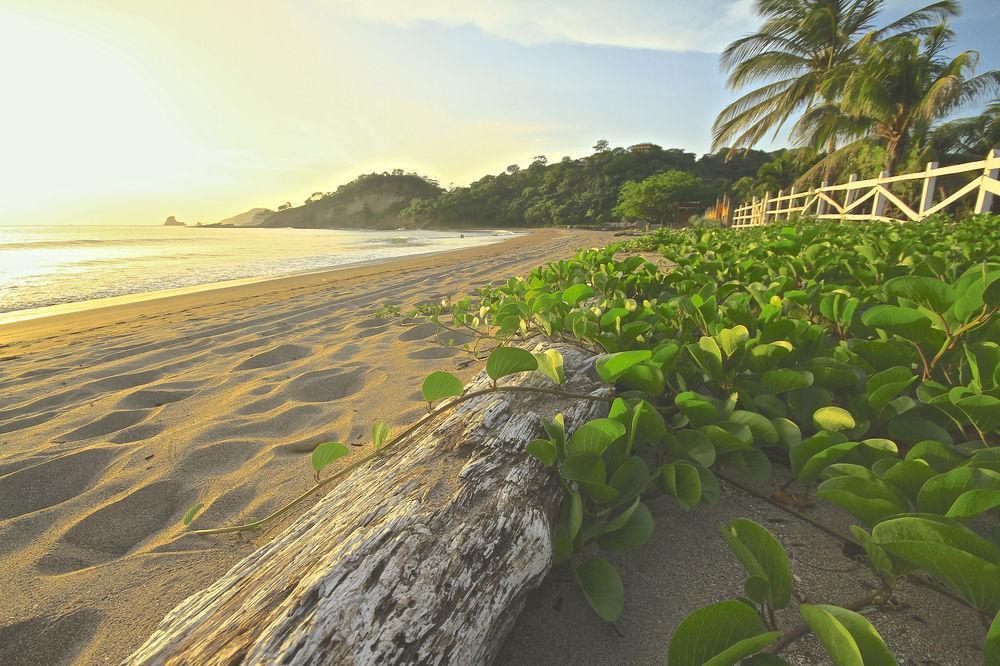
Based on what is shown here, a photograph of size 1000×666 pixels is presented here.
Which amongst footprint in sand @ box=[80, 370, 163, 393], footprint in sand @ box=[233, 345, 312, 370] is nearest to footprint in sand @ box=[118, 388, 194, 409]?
footprint in sand @ box=[80, 370, 163, 393]

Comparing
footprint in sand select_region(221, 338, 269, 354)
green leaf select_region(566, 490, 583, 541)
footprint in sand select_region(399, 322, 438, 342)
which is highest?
green leaf select_region(566, 490, 583, 541)

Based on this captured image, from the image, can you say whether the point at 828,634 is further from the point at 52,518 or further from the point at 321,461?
the point at 52,518

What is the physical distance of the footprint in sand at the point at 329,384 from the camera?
7.63 ft

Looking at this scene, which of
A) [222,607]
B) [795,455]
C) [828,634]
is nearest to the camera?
[828,634]

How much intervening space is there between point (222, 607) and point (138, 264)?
52.8ft

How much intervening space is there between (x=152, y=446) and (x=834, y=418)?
2423mm

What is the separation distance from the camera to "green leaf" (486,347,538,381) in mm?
1073

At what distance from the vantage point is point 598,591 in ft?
2.59

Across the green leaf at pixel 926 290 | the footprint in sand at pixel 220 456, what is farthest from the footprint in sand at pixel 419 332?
the green leaf at pixel 926 290

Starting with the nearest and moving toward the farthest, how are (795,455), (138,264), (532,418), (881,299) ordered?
(795,455)
(532,418)
(881,299)
(138,264)

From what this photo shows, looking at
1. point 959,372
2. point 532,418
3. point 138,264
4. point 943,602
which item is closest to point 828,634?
point 943,602

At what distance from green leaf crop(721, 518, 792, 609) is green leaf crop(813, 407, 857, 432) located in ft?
1.53

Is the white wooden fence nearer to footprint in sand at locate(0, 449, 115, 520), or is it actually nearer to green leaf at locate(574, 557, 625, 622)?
green leaf at locate(574, 557, 625, 622)

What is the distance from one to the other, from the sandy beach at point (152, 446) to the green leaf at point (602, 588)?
97cm
